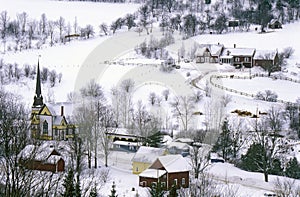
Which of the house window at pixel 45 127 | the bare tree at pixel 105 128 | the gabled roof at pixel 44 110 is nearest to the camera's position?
the bare tree at pixel 105 128

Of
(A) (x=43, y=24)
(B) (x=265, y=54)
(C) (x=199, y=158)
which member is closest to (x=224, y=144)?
Answer: (C) (x=199, y=158)

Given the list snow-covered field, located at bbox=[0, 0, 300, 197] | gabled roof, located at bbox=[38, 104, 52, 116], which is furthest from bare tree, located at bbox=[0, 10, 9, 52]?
gabled roof, located at bbox=[38, 104, 52, 116]

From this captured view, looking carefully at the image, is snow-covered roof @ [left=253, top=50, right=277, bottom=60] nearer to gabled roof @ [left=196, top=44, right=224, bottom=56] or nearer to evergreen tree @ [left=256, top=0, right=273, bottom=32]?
gabled roof @ [left=196, top=44, right=224, bottom=56]

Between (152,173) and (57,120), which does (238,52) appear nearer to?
(57,120)

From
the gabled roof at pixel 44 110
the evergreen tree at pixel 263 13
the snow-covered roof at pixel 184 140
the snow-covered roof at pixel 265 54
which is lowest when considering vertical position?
the snow-covered roof at pixel 184 140

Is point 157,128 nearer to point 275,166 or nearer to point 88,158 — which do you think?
point 88,158

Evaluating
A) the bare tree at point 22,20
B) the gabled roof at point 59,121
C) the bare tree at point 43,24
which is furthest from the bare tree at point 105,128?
the bare tree at point 22,20

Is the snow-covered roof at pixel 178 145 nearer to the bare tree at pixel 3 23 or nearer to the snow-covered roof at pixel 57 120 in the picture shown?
the snow-covered roof at pixel 57 120
